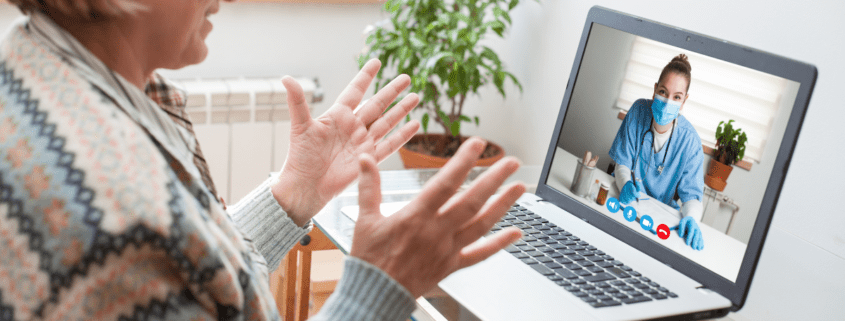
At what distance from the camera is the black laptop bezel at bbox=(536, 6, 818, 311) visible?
0.74 m

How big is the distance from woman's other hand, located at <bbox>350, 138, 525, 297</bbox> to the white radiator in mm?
1514

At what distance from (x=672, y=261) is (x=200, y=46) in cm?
63

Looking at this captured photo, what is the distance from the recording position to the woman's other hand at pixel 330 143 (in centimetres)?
84

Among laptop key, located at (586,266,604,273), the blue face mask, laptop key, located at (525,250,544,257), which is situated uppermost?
the blue face mask

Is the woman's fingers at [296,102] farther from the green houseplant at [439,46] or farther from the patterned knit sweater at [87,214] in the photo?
the green houseplant at [439,46]

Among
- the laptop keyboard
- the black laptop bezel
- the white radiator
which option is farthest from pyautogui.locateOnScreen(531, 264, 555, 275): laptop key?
the white radiator

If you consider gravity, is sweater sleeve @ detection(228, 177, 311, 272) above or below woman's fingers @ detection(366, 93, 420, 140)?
below

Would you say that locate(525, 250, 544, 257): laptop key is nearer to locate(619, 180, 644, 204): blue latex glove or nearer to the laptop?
the laptop

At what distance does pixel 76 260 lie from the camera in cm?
42

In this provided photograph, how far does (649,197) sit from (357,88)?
0.41 metres

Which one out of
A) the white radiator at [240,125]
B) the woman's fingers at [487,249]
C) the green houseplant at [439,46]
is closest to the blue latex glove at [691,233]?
the woman's fingers at [487,249]

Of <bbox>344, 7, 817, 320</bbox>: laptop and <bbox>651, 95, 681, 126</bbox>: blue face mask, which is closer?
<bbox>344, 7, 817, 320</bbox>: laptop

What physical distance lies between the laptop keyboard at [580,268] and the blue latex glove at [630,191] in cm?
8

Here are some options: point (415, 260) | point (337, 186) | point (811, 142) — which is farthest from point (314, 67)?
point (415, 260)
